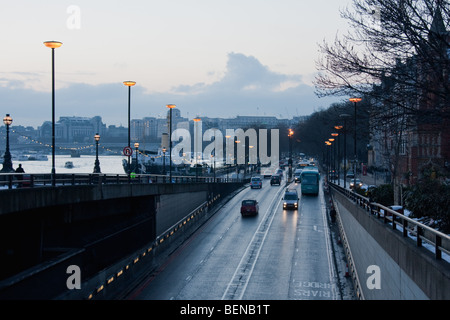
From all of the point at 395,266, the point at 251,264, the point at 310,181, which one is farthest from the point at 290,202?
the point at 395,266

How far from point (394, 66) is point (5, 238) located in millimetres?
16445

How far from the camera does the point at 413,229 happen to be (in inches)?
707

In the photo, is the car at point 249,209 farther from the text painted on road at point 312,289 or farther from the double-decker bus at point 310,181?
the text painted on road at point 312,289

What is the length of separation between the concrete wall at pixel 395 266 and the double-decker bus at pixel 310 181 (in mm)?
43155

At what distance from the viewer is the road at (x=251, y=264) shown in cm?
2550

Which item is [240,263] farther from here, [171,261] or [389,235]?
[389,235]

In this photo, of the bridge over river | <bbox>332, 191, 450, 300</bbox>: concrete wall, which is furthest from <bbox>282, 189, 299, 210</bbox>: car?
<bbox>332, 191, 450, 300</bbox>: concrete wall

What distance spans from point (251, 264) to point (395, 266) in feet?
55.6

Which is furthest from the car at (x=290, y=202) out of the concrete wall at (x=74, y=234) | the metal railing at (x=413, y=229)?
the metal railing at (x=413, y=229)

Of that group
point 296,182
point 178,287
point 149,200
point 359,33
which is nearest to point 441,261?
point 359,33

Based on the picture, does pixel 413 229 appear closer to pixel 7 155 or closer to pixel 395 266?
pixel 395 266

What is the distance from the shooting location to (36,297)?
19.0 meters

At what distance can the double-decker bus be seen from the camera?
69.4 meters
